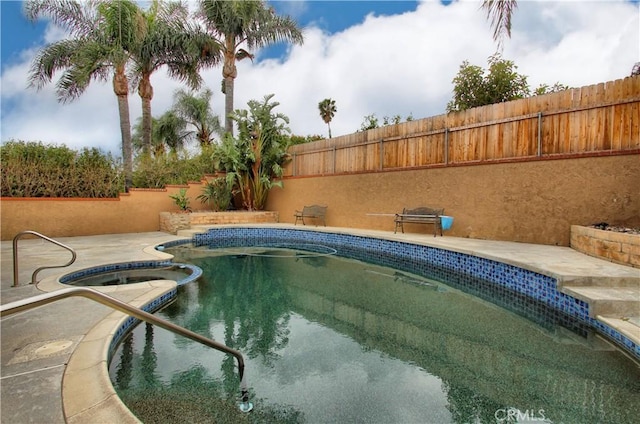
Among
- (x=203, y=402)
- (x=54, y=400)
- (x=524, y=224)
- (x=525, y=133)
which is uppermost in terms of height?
(x=525, y=133)

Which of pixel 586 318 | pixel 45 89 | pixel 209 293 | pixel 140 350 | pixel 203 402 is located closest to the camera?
pixel 203 402

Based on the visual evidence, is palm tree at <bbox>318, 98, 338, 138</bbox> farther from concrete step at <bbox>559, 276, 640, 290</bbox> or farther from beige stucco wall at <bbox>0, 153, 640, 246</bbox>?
concrete step at <bbox>559, 276, 640, 290</bbox>

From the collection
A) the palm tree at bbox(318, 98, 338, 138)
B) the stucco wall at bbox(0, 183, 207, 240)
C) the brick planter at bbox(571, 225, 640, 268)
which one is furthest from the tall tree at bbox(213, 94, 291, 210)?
the palm tree at bbox(318, 98, 338, 138)

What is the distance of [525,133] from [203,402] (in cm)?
751

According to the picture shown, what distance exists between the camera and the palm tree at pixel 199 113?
74.1ft

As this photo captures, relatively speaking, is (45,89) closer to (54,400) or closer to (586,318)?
(54,400)

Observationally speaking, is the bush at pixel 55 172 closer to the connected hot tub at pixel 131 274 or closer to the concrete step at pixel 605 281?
the connected hot tub at pixel 131 274

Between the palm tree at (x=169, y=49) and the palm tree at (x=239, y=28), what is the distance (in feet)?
1.97

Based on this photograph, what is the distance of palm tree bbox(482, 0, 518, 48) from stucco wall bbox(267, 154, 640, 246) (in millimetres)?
3236

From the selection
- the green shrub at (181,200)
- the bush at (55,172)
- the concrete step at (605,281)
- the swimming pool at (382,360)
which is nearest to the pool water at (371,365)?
the swimming pool at (382,360)

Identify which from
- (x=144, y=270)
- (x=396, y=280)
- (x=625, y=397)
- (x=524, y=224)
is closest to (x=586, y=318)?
(x=625, y=397)

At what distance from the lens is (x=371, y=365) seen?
9.15 ft

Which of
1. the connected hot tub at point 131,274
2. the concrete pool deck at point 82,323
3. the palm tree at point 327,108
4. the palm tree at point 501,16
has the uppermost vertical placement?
the palm tree at point 327,108

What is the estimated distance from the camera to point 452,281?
5527 mm
